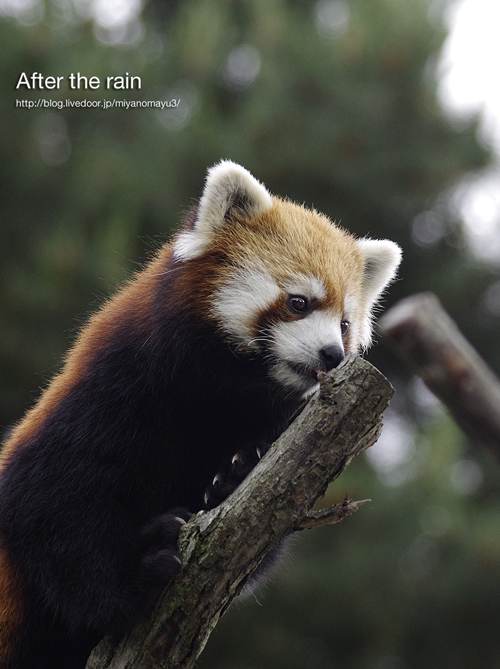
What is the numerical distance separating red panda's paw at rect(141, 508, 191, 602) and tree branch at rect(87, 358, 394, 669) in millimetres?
78

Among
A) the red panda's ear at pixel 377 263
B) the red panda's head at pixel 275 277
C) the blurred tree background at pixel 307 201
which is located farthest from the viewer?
the blurred tree background at pixel 307 201

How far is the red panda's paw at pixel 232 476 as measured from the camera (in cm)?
260

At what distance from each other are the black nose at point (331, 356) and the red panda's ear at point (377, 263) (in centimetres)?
84

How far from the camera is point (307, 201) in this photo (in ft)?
27.3

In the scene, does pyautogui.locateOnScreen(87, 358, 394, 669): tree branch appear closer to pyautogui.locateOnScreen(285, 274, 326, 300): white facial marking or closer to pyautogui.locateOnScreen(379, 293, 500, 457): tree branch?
pyautogui.locateOnScreen(285, 274, 326, 300): white facial marking

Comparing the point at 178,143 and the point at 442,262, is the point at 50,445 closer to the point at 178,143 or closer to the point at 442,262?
the point at 178,143

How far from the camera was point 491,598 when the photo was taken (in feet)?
27.1

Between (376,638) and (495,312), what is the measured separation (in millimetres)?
4265

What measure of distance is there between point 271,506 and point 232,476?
472mm

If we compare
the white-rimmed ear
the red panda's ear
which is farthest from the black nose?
the red panda's ear

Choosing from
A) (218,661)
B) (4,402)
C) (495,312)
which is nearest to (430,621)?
(218,661)

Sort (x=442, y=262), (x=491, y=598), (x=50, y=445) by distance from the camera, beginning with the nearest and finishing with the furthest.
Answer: (x=50, y=445)
(x=491, y=598)
(x=442, y=262)

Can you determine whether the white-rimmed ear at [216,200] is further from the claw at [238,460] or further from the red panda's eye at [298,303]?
the claw at [238,460]

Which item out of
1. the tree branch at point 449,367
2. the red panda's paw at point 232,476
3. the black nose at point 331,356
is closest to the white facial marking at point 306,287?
the black nose at point 331,356
